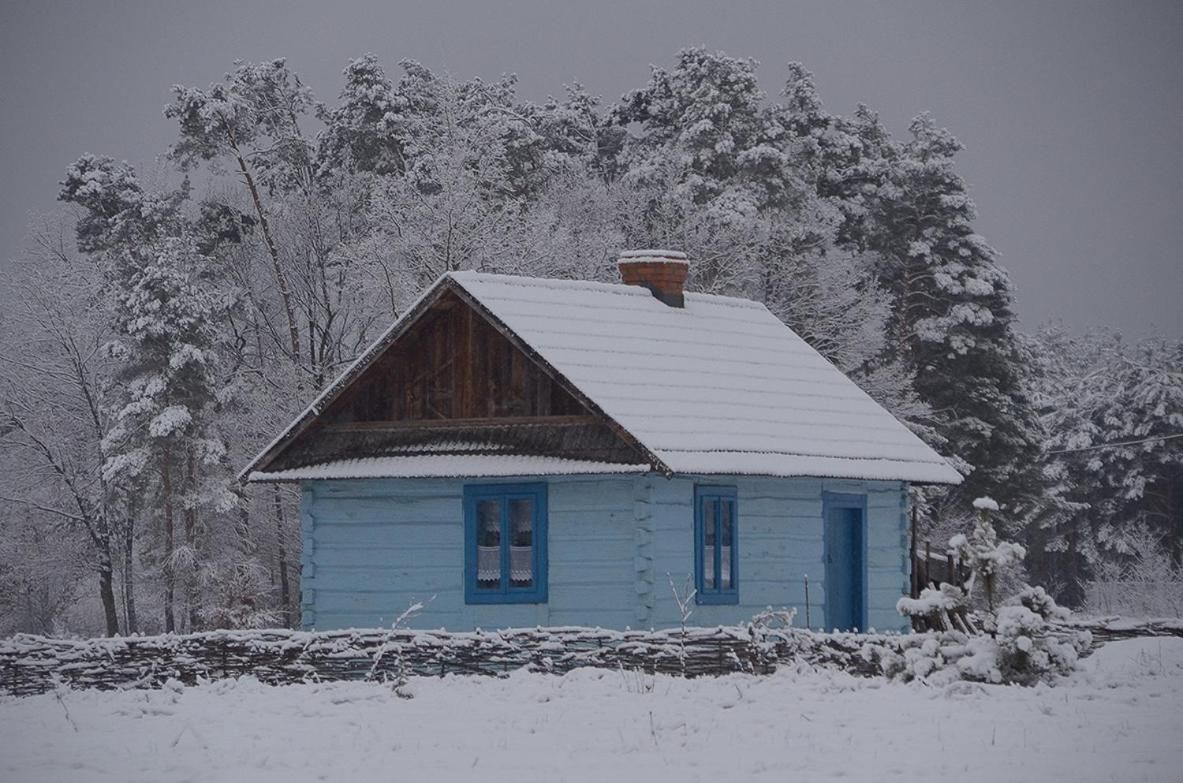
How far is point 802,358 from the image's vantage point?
89.7 ft

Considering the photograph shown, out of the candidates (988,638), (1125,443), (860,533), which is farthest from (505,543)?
(1125,443)

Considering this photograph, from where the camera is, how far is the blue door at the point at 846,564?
2464 cm

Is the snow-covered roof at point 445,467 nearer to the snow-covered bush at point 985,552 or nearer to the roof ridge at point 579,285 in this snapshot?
the roof ridge at point 579,285

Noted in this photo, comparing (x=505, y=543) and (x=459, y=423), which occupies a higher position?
(x=459, y=423)

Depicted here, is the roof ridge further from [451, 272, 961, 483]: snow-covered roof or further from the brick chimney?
the brick chimney

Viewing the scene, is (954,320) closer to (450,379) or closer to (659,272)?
(659,272)

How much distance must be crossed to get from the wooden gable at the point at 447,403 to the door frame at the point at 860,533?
430cm

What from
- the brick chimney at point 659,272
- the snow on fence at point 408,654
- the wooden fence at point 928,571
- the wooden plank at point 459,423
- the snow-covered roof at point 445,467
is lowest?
the snow on fence at point 408,654

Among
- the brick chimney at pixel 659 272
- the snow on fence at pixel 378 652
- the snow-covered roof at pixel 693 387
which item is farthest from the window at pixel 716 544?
the brick chimney at pixel 659 272

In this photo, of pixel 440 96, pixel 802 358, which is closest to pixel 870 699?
pixel 802 358

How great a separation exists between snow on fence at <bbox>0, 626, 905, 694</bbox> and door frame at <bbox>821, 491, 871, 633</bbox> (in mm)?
6317

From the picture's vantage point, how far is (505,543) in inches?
883

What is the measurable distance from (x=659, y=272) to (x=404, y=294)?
46.3 ft

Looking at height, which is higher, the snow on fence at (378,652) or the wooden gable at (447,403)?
the wooden gable at (447,403)
